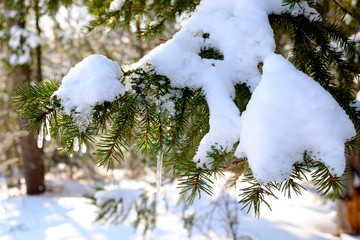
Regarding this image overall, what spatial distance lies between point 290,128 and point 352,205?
379 cm

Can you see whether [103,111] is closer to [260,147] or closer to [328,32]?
[260,147]

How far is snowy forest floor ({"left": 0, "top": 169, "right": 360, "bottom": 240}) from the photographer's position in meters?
3.19

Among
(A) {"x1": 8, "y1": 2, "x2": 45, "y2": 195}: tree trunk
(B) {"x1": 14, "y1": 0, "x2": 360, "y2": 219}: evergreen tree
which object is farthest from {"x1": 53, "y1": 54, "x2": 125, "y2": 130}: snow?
(A) {"x1": 8, "y1": 2, "x2": 45, "y2": 195}: tree trunk

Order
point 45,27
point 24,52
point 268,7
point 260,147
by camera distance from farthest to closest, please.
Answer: point 45,27
point 24,52
point 268,7
point 260,147

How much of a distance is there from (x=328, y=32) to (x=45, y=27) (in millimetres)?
6157

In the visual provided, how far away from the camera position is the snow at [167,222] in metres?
3.18

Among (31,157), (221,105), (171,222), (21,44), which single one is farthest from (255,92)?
(31,157)

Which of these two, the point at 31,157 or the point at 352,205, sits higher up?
the point at 31,157

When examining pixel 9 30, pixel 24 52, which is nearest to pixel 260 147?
pixel 24 52

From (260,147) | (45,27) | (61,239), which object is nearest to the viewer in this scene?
(260,147)

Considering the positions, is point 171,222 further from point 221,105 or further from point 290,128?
point 290,128

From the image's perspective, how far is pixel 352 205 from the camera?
3.52m

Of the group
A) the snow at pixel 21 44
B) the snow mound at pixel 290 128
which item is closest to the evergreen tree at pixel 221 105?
the snow mound at pixel 290 128

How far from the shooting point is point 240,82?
0.96 m
